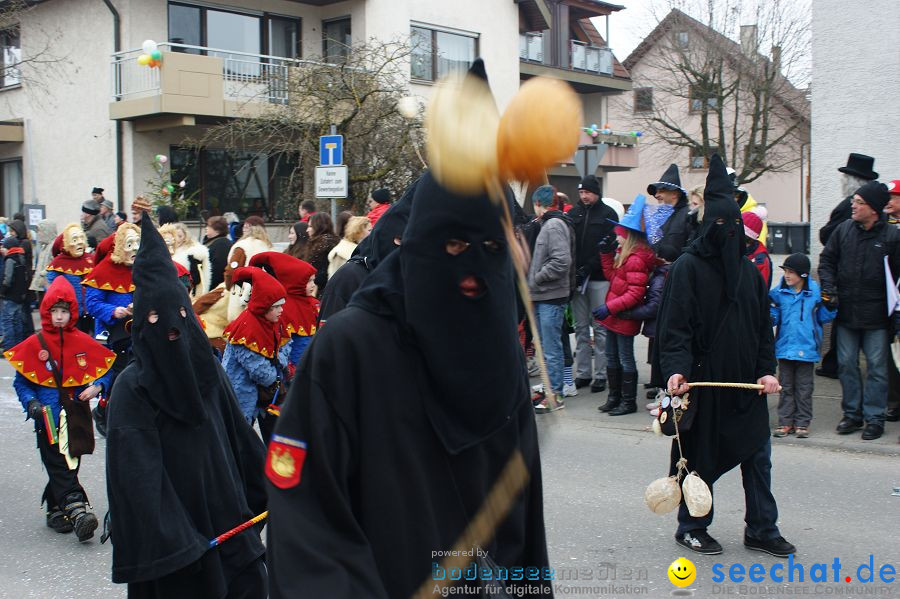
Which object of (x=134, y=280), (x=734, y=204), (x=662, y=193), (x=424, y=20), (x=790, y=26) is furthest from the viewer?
(x=790, y=26)

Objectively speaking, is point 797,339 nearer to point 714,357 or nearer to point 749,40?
point 714,357

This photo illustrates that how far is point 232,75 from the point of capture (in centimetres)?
2255

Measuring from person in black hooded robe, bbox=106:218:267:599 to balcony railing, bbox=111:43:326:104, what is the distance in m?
16.3

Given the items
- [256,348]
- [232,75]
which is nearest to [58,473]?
[256,348]

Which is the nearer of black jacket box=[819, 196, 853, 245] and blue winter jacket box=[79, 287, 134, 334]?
blue winter jacket box=[79, 287, 134, 334]

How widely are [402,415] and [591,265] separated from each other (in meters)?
8.37

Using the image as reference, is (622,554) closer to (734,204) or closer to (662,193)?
(734,204)

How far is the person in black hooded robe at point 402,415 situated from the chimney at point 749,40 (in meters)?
29.0

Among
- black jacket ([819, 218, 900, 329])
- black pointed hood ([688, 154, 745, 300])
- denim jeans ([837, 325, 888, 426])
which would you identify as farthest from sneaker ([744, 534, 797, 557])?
black jacket ([819, 218, 900, 329])

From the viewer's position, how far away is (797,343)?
8688 mm

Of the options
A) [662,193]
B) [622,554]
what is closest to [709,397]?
[622,554]

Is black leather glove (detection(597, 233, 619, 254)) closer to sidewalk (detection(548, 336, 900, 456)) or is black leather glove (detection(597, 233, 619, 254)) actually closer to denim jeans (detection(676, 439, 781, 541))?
sidewalk (detection(548, 336, 900, 456))

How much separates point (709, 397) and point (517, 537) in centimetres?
317

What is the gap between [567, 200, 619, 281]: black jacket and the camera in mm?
10617
